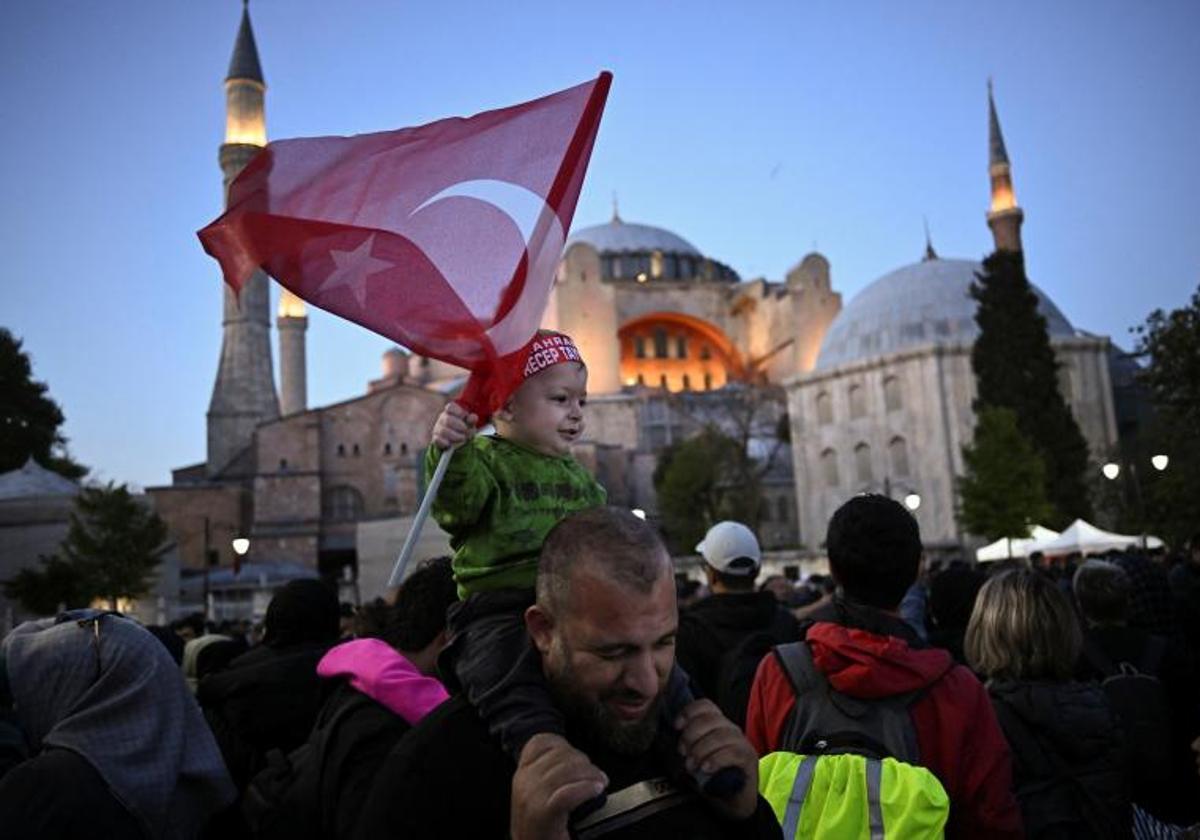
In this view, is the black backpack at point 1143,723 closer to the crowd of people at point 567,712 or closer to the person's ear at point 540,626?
the crowd of people at point 567,712

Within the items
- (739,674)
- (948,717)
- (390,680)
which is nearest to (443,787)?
(390,680)

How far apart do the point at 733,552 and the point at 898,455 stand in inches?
1661

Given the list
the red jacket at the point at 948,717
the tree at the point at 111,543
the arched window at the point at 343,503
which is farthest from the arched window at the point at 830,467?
the red jacket at the point at 948,717

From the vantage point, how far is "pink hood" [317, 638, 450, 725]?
2.93m

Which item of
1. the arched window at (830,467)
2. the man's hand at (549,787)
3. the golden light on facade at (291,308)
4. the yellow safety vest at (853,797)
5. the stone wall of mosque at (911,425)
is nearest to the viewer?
the man's hand at (549,787)

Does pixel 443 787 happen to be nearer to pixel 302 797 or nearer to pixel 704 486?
pixel 302 797

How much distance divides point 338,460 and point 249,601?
49.1 feet

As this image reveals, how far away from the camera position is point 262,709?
4.06 meters

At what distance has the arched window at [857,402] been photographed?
47000 millimetres

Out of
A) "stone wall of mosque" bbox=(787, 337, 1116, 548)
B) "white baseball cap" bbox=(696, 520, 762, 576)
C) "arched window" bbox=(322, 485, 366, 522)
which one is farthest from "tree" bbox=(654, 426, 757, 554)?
"white baseball cap" bbox=(696, 520, 762, 576)

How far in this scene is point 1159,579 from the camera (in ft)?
16.8

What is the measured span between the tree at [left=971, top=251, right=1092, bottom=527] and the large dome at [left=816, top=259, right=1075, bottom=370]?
19.2ft

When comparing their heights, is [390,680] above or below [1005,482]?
below

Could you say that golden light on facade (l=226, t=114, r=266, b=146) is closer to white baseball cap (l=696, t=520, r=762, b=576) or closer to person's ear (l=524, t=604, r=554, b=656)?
white baseball cap (l=696, t=520, r=762, b=576)
